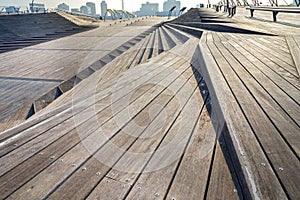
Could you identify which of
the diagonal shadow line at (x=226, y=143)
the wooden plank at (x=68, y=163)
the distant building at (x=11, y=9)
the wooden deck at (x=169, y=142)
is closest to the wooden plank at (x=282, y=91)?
the wooden deck at (x=169, y=142)

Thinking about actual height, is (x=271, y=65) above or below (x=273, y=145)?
above

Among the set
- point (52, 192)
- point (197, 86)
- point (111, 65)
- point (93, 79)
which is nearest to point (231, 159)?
point (52, 192)

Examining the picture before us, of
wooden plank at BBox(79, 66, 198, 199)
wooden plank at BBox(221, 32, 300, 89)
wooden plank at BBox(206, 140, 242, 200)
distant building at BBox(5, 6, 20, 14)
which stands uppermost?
distant building at BBox(5, 6, 20, 14)

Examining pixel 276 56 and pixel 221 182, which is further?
pixel 276 56

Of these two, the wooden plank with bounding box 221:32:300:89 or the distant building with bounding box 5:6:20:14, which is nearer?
the wooden plank with bounding box 221:32:300:89

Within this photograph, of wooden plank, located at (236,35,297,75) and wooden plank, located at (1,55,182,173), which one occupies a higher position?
wooden plank, located at (236,35,297,75)

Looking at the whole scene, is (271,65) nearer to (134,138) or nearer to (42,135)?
(134,138)

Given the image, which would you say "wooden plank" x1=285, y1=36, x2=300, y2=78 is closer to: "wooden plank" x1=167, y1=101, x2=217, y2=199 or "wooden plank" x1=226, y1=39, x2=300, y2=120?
"wooden plank" x1=226, y1=39, x2=300, y2=120

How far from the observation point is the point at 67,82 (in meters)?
4.92

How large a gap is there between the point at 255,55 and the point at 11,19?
675 inches

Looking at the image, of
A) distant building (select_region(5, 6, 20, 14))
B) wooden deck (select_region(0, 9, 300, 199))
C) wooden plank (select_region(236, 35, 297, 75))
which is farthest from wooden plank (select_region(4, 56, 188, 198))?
distant building (select_region(5, 6, 20, 14))

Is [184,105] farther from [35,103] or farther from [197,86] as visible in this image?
[35,103]

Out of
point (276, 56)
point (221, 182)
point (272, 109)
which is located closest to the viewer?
point (221, 182)

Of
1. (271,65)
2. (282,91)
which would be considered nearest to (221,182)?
(282,91)
